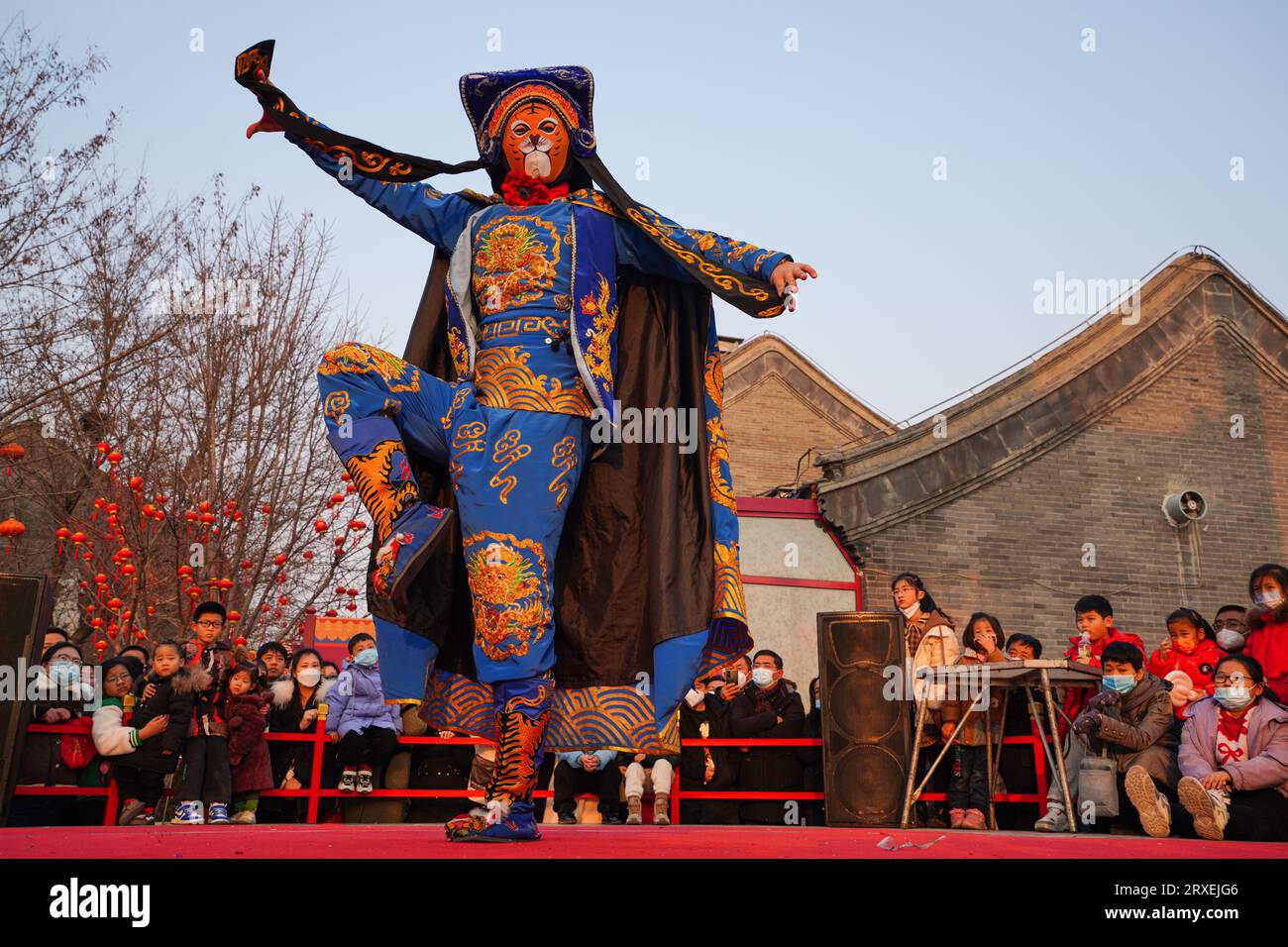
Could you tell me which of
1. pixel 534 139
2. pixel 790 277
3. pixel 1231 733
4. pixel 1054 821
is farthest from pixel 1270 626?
pixel 534 139

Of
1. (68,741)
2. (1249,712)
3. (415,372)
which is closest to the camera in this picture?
(415,372)

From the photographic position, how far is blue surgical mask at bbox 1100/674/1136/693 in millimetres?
6696

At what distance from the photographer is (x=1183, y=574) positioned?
15.4m

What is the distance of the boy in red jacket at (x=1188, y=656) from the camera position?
23.5ft

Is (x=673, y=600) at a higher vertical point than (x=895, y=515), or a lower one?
lower

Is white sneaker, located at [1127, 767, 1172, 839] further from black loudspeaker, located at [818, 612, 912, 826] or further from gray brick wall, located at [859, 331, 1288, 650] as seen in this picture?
gray brick wall, located at [859, 331, 1288, 650]

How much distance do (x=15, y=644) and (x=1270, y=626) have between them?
6511 millimetres

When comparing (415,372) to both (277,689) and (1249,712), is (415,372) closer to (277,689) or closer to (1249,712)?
(1249,712)

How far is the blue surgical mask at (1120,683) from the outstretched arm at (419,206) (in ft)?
14.8

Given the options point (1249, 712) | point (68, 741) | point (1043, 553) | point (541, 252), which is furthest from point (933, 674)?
point (1043, 553)

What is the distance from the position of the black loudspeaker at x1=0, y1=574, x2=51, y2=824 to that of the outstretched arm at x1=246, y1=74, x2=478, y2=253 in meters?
2.97

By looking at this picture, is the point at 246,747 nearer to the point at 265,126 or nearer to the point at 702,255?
the point at 265,126

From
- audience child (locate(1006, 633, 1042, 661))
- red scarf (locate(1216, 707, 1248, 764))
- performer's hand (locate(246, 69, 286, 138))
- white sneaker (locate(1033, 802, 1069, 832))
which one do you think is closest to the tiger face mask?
performer's hand (locate(246, 69, 286, 138))

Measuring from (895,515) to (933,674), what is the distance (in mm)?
7569
